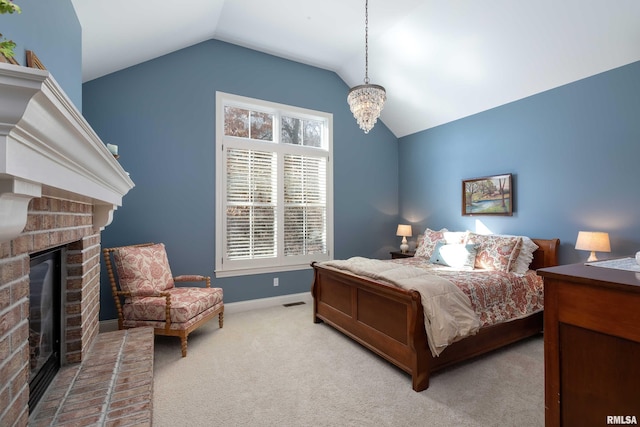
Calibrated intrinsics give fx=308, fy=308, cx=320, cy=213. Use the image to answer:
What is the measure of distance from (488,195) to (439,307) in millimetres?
2475

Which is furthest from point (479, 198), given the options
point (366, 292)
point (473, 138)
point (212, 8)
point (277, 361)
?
point (212, 8)

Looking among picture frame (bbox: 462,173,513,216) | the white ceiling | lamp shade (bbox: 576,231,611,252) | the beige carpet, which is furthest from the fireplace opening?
picture frame (bbox: 462,173,513,216)

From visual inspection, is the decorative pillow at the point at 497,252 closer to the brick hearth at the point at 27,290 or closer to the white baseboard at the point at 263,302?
the white baseboard at the point at 263,302

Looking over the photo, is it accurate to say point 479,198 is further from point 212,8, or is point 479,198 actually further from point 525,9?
point 212,8

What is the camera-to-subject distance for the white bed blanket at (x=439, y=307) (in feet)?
7.28

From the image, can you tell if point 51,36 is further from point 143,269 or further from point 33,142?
point 143,269

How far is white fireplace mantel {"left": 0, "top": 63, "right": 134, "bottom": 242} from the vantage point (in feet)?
1.98

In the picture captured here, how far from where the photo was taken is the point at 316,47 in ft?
13.9

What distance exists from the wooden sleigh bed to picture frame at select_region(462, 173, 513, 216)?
25.6 inches

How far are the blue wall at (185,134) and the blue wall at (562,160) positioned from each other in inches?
71.0

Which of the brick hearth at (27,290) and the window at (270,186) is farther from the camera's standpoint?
the window at (270,186)

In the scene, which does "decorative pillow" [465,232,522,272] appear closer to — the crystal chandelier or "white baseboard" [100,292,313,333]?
the crystal chandelier

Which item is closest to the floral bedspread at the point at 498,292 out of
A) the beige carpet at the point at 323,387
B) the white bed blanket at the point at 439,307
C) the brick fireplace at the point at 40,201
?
the white bed blanket at the point at 439,307

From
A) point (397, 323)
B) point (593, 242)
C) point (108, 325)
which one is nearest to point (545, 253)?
point (593, 242)
